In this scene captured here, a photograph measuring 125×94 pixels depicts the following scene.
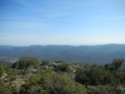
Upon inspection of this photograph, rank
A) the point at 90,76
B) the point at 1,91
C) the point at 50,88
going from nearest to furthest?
the point at 1,91
the point at 50,88
the point at 90,76

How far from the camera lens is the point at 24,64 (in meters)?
45.5

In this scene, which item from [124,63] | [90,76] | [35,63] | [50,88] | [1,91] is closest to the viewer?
[1,91]

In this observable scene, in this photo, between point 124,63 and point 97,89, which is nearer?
point 97,89

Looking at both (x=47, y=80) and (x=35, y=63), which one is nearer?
(x=47, y=80)

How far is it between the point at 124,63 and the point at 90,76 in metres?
12.6

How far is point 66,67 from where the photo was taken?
4009 cm

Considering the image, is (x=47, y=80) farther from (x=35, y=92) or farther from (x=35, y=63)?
(x=35, y=63)

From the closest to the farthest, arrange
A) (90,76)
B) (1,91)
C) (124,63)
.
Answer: (1,91) < (90,76) < (124,63)

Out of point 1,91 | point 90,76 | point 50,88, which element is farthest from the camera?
point 90,76

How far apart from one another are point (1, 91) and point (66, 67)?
69.8ft

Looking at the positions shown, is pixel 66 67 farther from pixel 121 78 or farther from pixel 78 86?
pixel 78 86

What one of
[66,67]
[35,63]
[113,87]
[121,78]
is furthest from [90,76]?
[35,63]

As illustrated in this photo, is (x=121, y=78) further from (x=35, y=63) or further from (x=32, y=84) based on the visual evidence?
(x=35, y=63)

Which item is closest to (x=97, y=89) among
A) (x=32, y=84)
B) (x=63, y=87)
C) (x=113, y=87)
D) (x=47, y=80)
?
(x=113, y=87)
